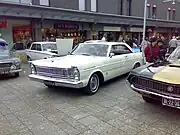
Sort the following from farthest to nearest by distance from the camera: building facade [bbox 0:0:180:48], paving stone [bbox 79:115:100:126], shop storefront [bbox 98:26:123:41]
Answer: shop storefront [bbox 98:26:123:41]
building facade [bbox 0:0:180:48]
paving stone [bbox 79:115:100:126]

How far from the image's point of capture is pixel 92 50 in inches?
258

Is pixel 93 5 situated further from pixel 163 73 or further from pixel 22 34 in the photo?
pixel 163 73

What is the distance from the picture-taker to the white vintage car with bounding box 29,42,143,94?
5090 mm

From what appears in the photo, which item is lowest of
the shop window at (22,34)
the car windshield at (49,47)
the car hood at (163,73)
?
the car hood at (163,73)

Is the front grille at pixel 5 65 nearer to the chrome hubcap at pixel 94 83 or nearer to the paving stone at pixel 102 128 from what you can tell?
the chrome hubcap at pixel 94 83

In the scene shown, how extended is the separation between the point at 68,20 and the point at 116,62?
11.4 metres

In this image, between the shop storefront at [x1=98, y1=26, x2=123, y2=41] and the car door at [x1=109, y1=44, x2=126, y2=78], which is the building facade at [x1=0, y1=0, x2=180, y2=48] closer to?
the shop storefront at [x1=98, y1=26, x2=123, y2=41]

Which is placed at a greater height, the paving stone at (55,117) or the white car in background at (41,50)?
the white car in background at (41,50)

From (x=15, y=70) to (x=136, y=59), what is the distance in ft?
15.8

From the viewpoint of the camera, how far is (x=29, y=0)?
16469mm

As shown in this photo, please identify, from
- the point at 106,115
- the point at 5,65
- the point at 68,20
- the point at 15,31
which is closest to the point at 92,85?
the point at 106,115

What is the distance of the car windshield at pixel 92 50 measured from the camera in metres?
6.38

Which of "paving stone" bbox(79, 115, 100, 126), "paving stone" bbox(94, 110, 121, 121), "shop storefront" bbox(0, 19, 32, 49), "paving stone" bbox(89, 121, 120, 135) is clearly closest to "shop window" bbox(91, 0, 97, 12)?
"shop storefront" bbox(0, 19, 32, 49)

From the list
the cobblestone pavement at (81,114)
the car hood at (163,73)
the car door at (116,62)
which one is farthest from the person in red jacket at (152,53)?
the car hood at (163,73)
